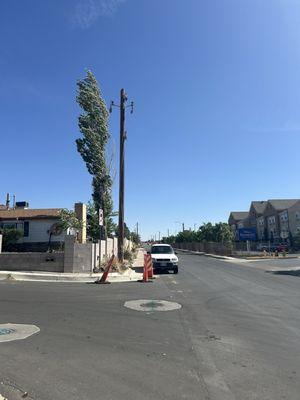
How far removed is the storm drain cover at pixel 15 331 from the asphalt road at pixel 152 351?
22 centimetres

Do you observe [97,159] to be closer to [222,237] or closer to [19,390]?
[19,390]

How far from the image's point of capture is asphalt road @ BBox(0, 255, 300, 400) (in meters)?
5.76

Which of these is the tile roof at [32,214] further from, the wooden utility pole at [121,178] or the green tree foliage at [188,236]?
the green tree foliage at [188,236]

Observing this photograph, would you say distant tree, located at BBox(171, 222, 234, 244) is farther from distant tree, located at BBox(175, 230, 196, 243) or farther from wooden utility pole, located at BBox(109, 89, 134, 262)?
wooden utility pole, located at BBox(109, 89, 134, 262)

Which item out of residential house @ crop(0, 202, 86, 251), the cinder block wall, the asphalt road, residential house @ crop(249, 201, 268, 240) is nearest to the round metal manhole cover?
the asphalt road

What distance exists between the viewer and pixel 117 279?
22000 millimetres

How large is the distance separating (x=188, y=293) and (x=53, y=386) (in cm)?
1075

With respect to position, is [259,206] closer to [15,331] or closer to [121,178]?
[121,178]

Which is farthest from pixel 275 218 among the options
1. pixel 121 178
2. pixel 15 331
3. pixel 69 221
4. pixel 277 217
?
pixel 15 331

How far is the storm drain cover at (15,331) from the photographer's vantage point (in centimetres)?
834

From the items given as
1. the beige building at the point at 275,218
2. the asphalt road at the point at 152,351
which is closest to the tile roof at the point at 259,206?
the beige building at the point at 275,218

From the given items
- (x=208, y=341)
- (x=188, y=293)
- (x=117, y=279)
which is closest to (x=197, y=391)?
(x=208, y=341)

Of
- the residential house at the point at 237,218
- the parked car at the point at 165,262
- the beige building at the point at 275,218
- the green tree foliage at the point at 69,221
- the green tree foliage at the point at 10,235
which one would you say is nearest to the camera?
the parked car at the point at 165,262

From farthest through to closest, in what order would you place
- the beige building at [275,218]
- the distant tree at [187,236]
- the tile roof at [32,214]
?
the distant tree at [187,236]
the beige building at [275,218]
the tile roof at [32,214]
